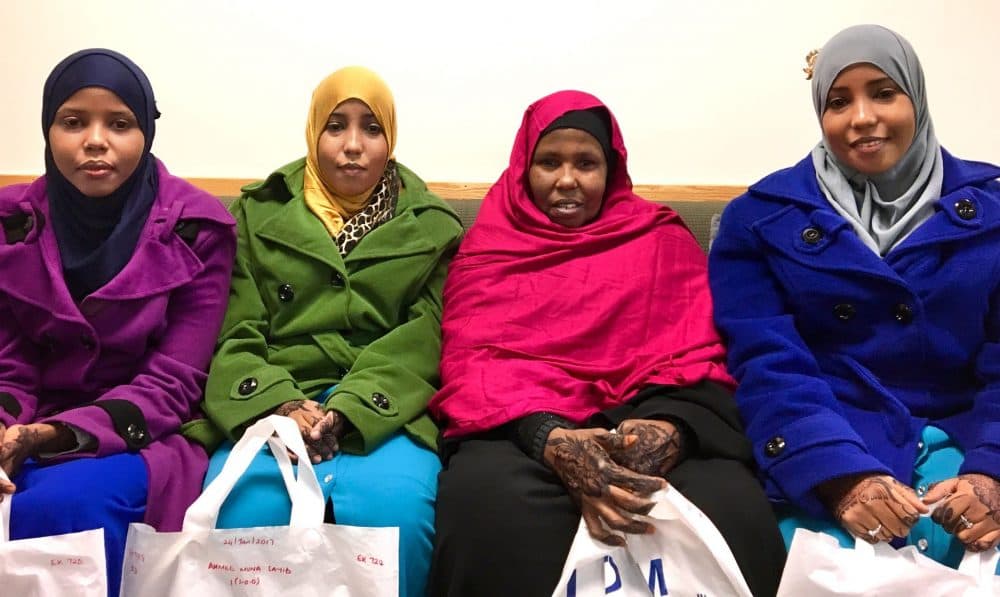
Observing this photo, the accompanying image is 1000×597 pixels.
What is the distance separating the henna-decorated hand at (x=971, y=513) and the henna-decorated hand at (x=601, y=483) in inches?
18.4

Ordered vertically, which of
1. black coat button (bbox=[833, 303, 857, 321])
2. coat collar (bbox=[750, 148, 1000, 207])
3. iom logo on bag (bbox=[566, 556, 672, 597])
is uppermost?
coat collar (bbox=[750, 148, 1000, 207])

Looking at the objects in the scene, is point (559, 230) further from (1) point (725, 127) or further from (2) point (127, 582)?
(2) point (127, 582)

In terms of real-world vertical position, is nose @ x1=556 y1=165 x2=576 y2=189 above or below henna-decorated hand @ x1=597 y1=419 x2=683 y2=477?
above

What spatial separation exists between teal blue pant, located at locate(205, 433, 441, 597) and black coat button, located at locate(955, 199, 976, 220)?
1155 millimetres

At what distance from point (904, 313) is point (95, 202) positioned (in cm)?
166

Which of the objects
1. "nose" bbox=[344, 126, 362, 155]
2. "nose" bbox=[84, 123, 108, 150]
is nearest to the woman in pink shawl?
"nose" bbox=[344, 126, 362, 155]

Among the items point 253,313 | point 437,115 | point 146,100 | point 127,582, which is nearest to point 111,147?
point 146,100

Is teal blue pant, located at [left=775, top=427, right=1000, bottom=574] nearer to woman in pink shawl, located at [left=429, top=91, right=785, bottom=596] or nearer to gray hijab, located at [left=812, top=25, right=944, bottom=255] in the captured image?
woman in pink shawl, located at [left=429, top=91, right=785, bottom=596]

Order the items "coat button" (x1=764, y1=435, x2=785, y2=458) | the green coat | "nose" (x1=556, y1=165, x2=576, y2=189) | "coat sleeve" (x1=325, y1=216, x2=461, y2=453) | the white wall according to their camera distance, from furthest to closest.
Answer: the white wall < "nose" (x1=556, y1=165, x2=576, y2=189) < the green coat < "coat sleeve" (x1=325, y1=216, x2=461, y2=453) < "coat button" (x1=764, y1=435, x2=785, y2=458)

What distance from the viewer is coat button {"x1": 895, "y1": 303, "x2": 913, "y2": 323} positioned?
1638 mm

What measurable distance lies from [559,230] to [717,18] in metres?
1.07

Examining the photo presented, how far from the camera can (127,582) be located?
141cm

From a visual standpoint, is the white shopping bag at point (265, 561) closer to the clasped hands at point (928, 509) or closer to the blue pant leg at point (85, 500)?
the blue pant leg at point (85, 500)

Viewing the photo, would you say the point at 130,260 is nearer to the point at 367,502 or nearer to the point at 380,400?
the point at 380,400
